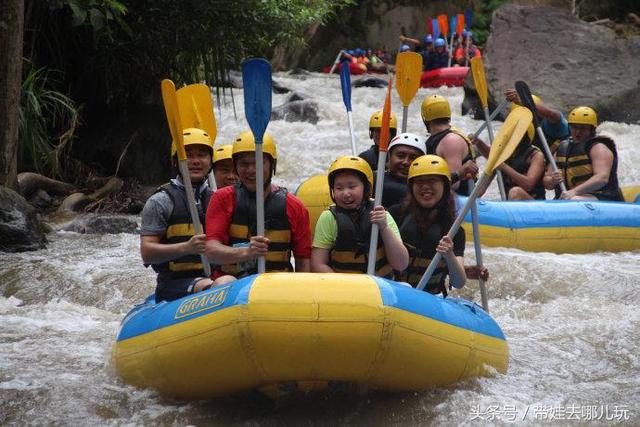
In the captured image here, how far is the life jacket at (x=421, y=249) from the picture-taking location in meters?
4.43

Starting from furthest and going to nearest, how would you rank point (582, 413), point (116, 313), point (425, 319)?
point (116, 313), point (582, 413), point (425, 319)

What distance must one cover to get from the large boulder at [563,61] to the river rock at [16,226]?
817 cm

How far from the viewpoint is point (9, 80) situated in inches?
293

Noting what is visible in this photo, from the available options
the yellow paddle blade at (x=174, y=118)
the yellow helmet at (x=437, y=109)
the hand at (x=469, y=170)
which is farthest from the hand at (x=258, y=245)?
the yellow helmet at (x=437, y=109)

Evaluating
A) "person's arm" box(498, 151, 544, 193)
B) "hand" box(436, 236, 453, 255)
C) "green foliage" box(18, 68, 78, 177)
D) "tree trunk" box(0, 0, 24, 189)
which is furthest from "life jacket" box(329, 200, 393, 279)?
"green foliage" box(18, 68, 78, 177)

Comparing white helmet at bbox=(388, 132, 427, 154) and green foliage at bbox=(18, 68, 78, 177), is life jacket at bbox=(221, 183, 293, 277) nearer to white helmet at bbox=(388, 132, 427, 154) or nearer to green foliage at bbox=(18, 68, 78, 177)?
white helmet at bbox=(388, 132, 427, 154)

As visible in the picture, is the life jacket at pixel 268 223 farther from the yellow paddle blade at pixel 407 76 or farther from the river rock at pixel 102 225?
the river rock at pixel 102 225

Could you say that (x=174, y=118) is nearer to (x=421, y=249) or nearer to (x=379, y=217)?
(x=379, y=217)

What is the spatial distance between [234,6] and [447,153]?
13.9 feet

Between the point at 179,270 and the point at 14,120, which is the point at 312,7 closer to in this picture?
the point at 14,120

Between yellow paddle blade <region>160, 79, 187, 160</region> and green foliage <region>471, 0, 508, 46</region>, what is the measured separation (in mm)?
20174

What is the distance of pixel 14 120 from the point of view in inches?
299

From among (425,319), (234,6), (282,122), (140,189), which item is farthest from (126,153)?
(425,319)

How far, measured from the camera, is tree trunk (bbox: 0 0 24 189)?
7273mm
